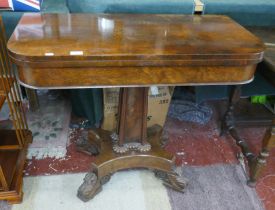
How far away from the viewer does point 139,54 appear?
873 millimetres

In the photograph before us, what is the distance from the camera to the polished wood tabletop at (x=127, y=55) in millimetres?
859

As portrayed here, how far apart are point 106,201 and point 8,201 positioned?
43cm

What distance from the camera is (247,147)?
5.06 feet

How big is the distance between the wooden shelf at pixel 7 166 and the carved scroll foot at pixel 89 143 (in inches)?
13.1

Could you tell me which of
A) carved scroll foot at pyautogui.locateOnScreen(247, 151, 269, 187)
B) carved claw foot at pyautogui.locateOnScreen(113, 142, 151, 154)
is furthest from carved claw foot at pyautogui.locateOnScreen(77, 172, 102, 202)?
carved scroll foot at pyautogui.locateOnScreen(247, 151, 269, 187)

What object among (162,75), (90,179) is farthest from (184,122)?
(162,75)

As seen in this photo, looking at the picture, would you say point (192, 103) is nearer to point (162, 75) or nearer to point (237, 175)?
point (237, 175)

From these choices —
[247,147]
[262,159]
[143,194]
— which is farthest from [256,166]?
[143,194]

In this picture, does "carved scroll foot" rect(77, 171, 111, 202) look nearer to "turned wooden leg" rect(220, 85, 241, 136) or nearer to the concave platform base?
the concave platform base

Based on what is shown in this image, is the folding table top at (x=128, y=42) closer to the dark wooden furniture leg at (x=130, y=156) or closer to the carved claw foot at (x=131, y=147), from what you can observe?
the dark wooden furniture leg at (x=130, y=156)

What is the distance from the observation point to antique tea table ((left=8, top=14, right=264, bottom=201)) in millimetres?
863

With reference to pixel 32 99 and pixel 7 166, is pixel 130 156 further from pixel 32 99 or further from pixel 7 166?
pixel 32 99

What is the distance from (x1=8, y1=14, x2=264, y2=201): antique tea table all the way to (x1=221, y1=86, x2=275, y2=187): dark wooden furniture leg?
1.48 feet

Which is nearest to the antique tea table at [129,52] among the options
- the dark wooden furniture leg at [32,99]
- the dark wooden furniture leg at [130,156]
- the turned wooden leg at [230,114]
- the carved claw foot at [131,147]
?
the dark wooden furniture leg at [130,156]
